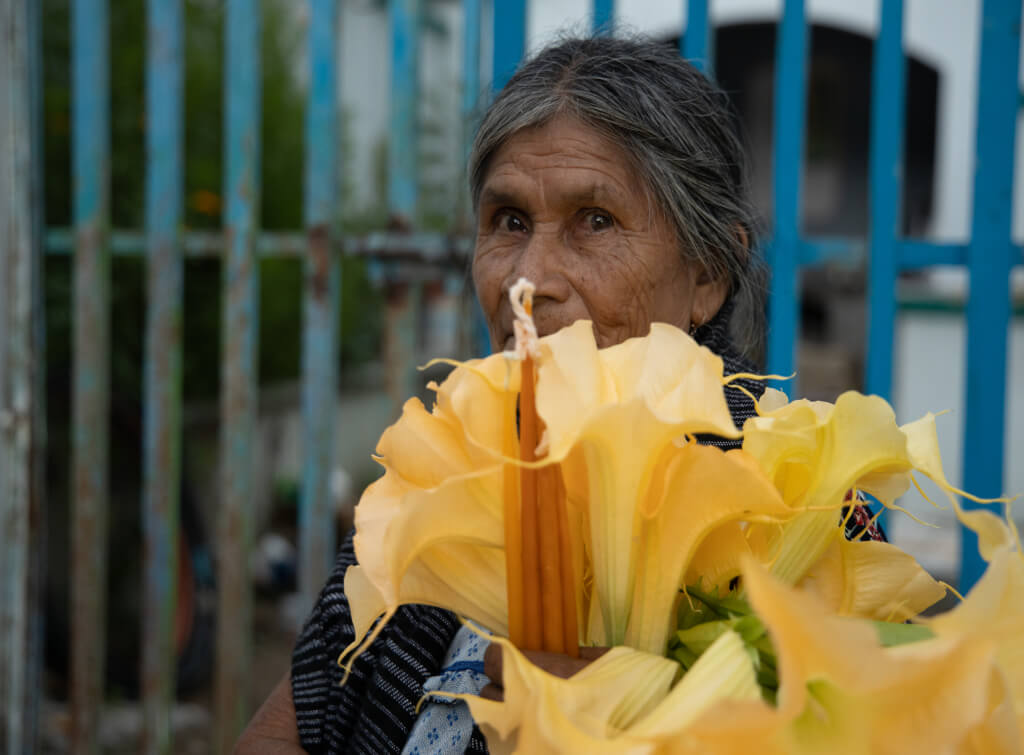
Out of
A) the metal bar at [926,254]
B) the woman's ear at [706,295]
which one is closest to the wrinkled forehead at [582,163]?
the woman's ear at [706,295]

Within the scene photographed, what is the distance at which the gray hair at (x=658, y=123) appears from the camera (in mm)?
1411

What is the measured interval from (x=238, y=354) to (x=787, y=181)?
1.56 metres

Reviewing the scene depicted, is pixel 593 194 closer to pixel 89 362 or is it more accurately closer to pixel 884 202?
pixel 884 202

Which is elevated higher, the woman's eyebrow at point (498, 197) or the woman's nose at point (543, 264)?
the woman's eyebrow at point (498, 197)

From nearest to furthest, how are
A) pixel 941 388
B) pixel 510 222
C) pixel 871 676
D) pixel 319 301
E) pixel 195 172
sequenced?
pixel 871 676 < pixel 510 222 < pixel 319 301 < pixel 195 172 < pixel 941 388

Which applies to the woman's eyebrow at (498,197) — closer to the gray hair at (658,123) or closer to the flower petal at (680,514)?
the gray hair at (658,123)

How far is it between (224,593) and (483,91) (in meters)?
1.59

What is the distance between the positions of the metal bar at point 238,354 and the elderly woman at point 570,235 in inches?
43.1

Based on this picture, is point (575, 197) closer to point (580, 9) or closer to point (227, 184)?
point (227, 184)

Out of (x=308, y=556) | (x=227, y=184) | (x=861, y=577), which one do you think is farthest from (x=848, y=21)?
(x=861, y=577)

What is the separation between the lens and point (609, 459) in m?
0.71

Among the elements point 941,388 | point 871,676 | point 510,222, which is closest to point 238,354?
point 510,222

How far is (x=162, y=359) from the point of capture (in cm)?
262

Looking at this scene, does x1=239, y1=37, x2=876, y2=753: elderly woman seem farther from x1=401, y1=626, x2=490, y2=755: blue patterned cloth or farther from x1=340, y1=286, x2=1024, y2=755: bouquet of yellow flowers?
x1=340, y1=286, x2=1024, y2=755: bouquet of yellow flowers
